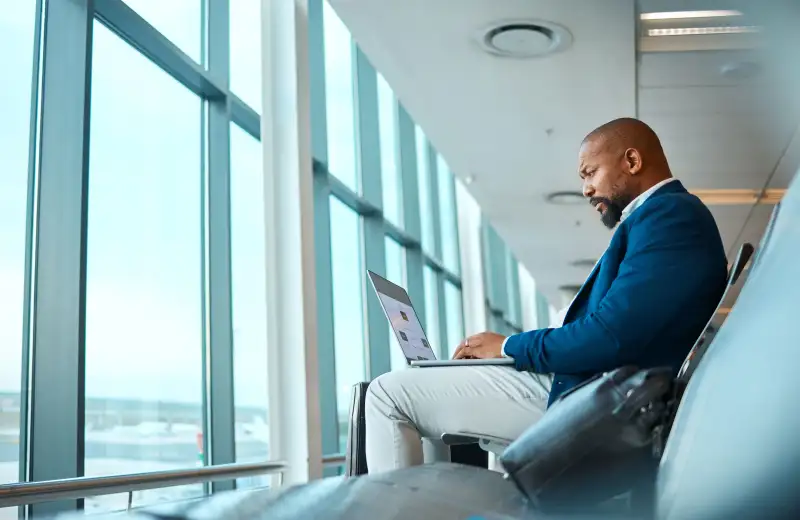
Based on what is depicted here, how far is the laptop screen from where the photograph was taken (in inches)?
87.4

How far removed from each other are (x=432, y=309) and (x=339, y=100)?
303 centimetres

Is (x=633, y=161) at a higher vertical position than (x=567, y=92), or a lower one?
lower

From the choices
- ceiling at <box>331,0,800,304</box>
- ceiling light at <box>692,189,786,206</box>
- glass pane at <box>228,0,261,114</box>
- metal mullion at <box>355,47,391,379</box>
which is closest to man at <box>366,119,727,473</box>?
glass pane at <box>228,0,261,114</box>

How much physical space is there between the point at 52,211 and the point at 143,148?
0.87 meters

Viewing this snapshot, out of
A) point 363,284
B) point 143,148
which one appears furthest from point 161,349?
point 363,284

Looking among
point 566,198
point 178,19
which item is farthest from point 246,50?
point 566,198

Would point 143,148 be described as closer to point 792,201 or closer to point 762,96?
point 792,201

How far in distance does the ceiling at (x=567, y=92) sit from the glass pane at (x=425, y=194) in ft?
1.62

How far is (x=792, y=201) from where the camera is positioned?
1.09m

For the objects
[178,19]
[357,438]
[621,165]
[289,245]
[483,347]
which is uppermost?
[178,19]

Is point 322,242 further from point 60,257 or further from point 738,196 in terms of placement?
point 738,196

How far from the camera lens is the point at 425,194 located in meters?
8.95

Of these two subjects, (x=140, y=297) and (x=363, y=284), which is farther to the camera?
(x=363, y=284)

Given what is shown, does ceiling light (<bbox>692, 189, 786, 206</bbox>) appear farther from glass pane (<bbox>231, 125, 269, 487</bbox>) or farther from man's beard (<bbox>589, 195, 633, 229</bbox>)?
man's beard (<bbox>589, 195, 633, 229</bbox>)
